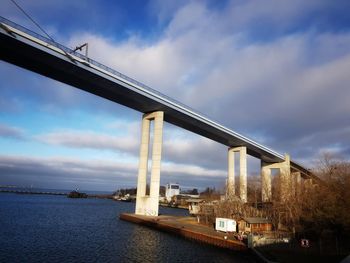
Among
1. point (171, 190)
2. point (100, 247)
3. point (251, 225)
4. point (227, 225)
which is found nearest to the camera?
point (100, 247)

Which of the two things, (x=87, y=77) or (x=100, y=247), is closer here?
(x=100, y=247)

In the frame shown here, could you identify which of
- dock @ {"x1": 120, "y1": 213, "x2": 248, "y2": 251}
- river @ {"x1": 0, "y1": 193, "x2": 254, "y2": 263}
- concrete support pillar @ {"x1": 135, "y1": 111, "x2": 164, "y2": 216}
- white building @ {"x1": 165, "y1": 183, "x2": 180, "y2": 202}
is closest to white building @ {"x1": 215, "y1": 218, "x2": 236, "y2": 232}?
dock @ {"x1": 120, "y1": 213, "x2": 248, "y2": 251}

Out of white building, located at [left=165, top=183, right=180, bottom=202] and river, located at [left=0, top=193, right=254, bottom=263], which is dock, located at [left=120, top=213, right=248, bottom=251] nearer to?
river, located at [left=0, top=193, right=254, bottom=263]

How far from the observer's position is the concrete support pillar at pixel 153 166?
5969 centimetres

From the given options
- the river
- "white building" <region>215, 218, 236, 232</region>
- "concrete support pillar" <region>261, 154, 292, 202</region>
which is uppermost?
"concrete support pillar" <region>261, 154, 292, 202</region>

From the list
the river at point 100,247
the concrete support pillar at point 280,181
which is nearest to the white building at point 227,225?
the river at point 100,247

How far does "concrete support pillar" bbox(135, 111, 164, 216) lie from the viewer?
5969cm


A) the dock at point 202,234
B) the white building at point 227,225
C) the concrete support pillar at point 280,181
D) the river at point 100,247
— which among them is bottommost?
the river at point 100,247

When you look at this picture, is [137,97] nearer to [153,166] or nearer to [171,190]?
[153,166]

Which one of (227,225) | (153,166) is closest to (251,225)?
(227,225)

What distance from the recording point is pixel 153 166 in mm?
60750

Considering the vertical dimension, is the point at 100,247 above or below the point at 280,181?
below

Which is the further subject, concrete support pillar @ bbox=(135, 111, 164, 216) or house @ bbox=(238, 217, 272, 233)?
concrete support pillar @ bbox=(135, 111, 164, 216)

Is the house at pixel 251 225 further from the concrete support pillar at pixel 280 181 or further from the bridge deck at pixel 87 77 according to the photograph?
the bridge deck at pixel 87 77
